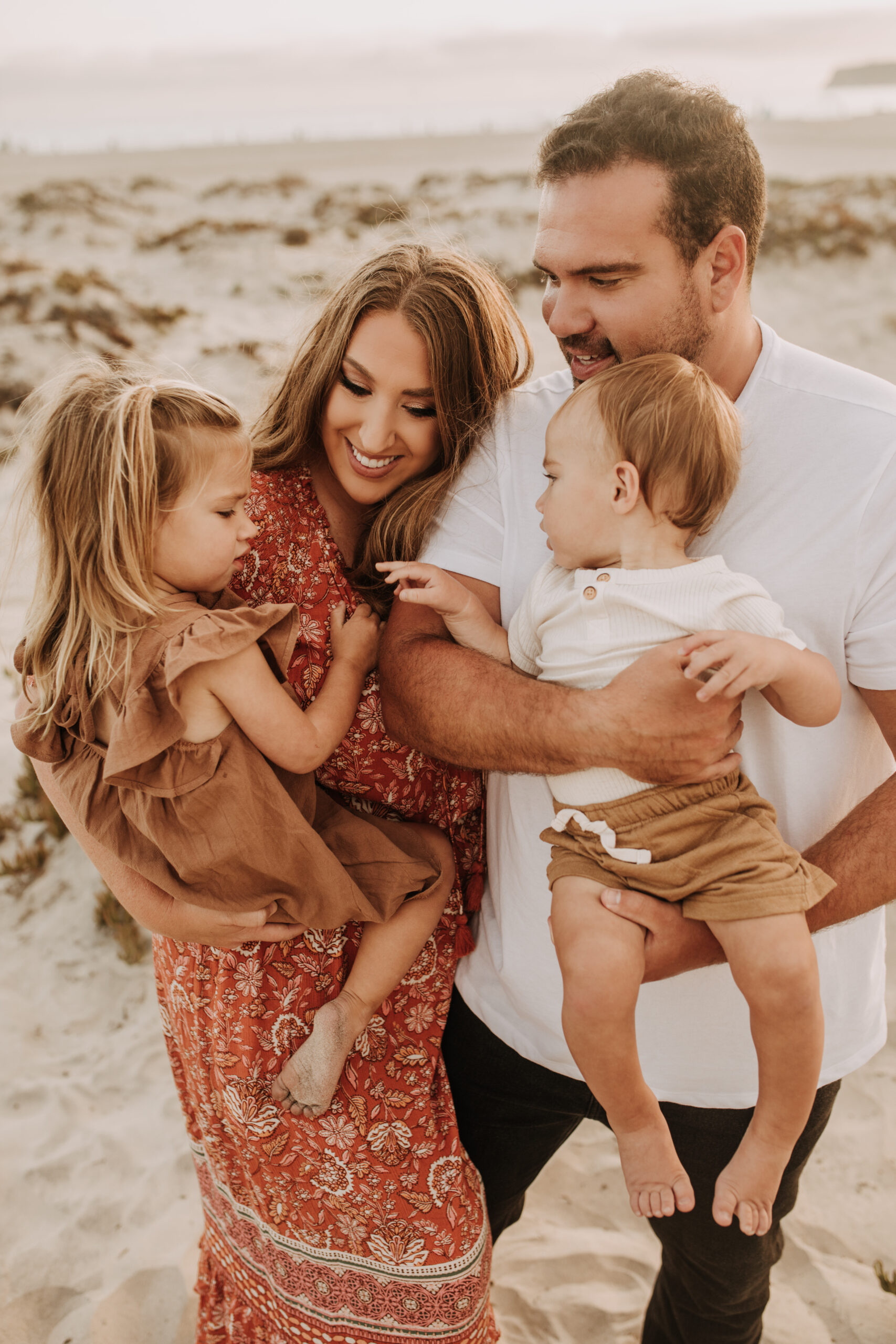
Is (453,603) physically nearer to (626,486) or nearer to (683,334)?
(626,486)

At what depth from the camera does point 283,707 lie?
1923 mm

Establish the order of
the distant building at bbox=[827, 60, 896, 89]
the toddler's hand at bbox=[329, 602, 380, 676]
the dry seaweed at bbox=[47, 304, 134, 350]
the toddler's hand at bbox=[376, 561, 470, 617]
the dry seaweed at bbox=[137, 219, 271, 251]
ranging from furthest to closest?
the distant building at bbox=[827, 60, 896, 89] → the dry seaweed at bbox=[137, 219, 271, 251] → the dry seaweed at bbox=[47, 304, 134, 350] → the toddler's hand at bbox=[329, 602, 380, 676] → the toddler's hand at bbox=[376, 561, 470, 617]

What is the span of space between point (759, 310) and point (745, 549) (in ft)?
46.1

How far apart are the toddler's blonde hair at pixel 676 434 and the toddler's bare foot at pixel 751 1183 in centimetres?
122

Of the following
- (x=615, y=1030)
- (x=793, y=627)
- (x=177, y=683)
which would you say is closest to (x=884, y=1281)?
(x=615, y=1030)

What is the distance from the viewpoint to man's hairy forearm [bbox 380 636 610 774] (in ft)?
6.14

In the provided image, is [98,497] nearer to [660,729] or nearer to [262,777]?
[262,777]

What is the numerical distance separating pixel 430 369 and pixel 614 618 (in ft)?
2.75

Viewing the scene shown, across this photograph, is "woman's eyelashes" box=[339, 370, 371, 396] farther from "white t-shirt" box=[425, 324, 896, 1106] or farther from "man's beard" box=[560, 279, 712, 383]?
"man's beard" box=[560, 279, 712, 383]

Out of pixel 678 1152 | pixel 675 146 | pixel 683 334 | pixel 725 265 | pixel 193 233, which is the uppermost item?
pixel 193 233

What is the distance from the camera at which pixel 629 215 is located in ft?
6.72

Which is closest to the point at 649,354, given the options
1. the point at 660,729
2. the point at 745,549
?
the point at 745,549

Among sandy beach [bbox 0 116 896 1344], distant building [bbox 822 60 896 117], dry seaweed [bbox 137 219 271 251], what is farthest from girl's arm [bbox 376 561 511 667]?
distant building [bbox 822 60 896 117]

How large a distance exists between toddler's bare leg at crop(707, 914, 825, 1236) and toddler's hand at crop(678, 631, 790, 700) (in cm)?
44
